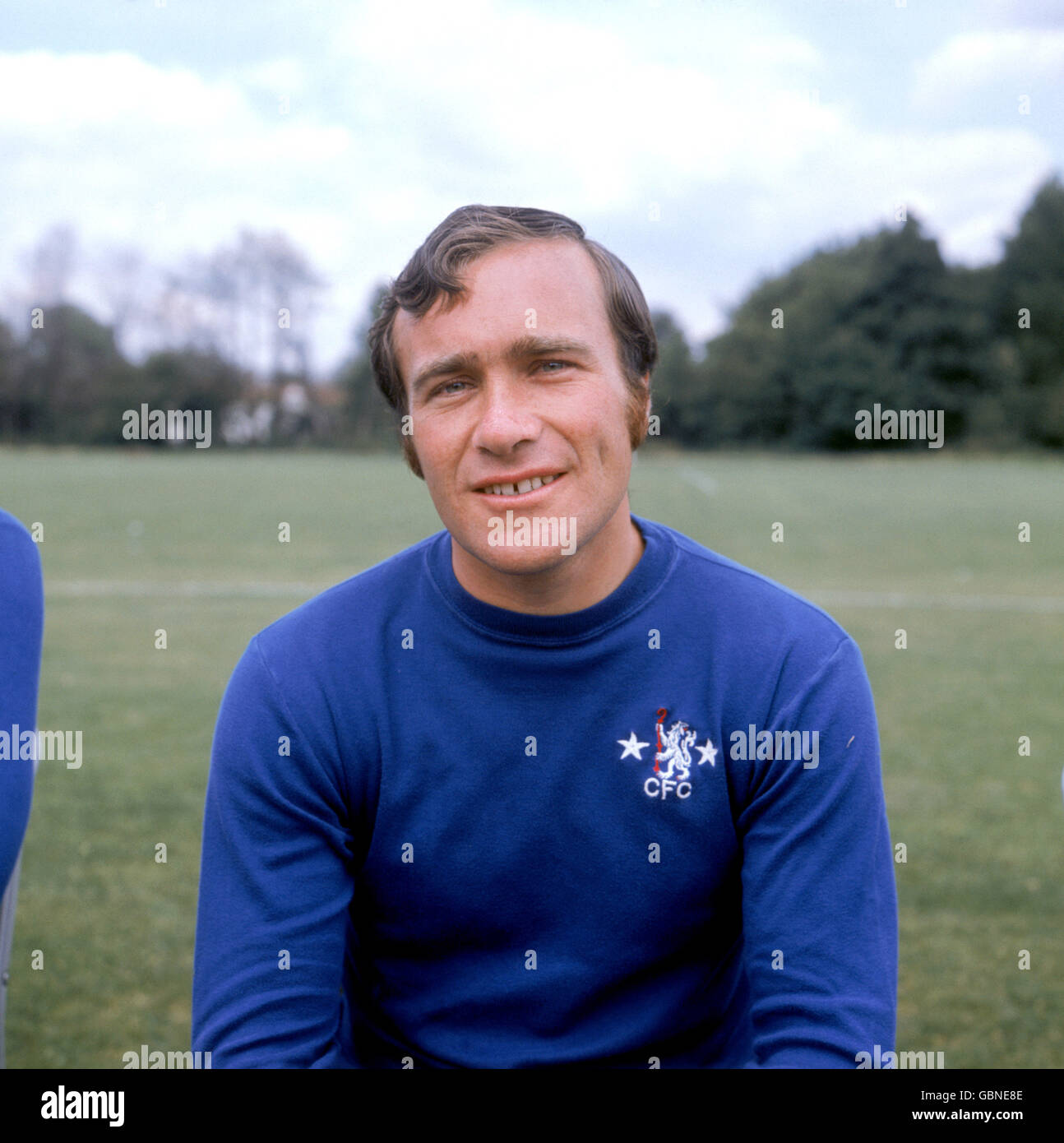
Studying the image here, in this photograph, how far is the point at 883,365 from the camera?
50.8 m

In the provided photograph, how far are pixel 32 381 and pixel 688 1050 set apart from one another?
168 ft

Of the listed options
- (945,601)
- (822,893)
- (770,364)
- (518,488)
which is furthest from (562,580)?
(770,364)

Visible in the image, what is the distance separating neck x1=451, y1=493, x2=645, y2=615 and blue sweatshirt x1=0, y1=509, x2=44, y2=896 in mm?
652

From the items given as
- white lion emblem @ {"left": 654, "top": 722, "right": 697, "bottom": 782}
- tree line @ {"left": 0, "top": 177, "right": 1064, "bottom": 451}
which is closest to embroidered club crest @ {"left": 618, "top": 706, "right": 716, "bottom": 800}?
white lion emblem @ {"left": 654, "top": 722, "right": 697, "bottom": 782}

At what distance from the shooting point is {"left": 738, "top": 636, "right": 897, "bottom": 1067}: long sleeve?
1.67 meters

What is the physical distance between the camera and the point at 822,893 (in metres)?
1.72

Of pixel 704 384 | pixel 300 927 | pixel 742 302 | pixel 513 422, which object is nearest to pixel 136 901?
pixel 300 927

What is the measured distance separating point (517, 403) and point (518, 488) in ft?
0.41

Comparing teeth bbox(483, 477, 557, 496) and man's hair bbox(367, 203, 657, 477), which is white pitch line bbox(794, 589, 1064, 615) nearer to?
man's hair bbox(367, 203, 657, 477)

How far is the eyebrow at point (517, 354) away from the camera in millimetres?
1762

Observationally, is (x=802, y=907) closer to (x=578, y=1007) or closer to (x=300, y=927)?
(x=578, y=1007)

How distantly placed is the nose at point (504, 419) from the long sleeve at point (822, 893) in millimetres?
564

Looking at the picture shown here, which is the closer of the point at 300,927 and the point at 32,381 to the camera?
the point at 300,927

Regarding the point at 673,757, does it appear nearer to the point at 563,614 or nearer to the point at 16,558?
the point at 563,614
